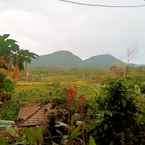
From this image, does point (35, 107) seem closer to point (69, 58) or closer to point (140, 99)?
point (140, 99)

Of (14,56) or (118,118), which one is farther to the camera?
(118,118)

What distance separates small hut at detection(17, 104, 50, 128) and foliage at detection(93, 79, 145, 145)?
1.96 meters

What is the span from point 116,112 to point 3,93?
3.30 meters

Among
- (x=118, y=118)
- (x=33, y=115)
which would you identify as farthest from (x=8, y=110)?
(x=33, y=115)

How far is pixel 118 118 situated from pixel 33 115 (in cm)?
305

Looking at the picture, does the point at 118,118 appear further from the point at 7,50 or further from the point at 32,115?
the point at 7,50

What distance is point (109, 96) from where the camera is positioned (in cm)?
837

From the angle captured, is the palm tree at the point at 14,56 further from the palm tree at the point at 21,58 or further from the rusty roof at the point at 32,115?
the rusty roof at the point at 32,115

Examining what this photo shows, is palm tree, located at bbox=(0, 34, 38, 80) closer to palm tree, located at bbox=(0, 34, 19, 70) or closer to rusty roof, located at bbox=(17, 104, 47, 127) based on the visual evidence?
palm tree, located at bbox=(0, 34, 19, 70)

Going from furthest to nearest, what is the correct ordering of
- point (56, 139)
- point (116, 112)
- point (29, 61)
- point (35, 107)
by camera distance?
point (35, 107) < point (116, 112) < point (56, 139) < point (29, 61)

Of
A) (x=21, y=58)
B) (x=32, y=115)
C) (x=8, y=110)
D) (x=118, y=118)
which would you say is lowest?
(x=32, y=115)

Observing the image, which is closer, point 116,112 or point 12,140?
point 12,140

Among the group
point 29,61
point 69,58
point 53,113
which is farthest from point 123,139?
point 69,58

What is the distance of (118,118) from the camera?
26.7 ft
